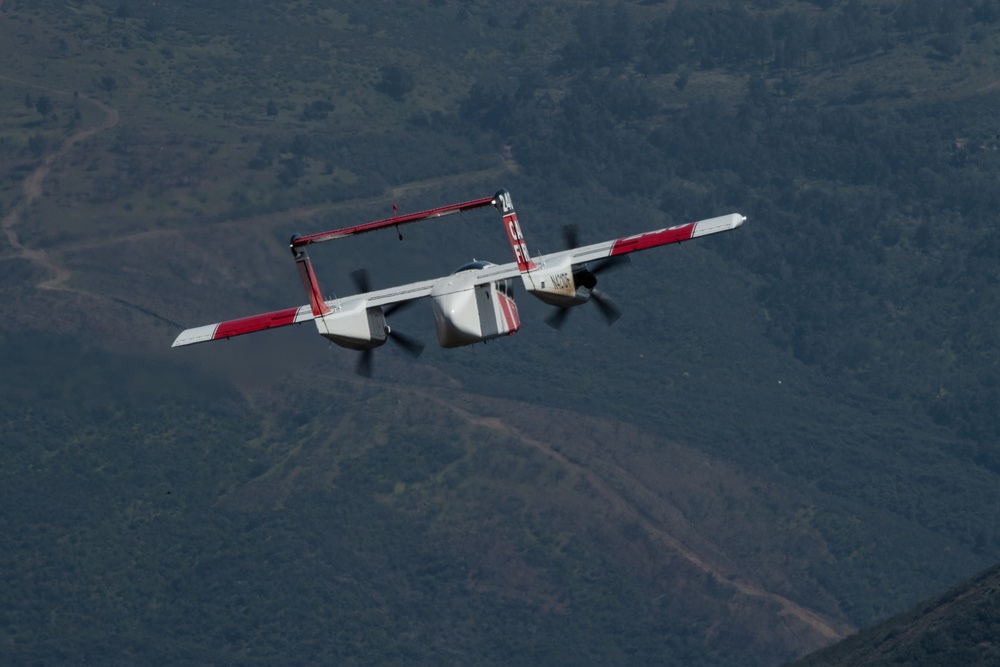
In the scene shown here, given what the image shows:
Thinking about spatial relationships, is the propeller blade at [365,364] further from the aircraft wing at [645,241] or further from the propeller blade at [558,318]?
the aircraft wing at [645,241]

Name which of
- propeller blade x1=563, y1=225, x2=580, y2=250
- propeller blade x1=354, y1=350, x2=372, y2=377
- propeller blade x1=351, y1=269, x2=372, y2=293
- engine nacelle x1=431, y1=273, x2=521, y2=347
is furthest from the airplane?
propeller blade x1=563, y1=225, x2=580, y2=250

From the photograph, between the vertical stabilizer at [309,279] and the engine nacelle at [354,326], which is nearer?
the vertical stabilizer at [309,279]

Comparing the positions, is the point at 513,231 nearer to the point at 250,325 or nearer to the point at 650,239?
the point at 650,239

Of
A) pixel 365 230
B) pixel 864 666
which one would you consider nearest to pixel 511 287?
pixel 365 230

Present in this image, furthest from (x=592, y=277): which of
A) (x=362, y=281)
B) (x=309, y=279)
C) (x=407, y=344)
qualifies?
(x=309, y=279)

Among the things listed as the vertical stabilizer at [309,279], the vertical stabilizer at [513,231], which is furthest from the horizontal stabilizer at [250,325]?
the vertical stabilizer at [513,231]

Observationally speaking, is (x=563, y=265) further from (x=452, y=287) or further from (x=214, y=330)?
(x=214, y=330)
